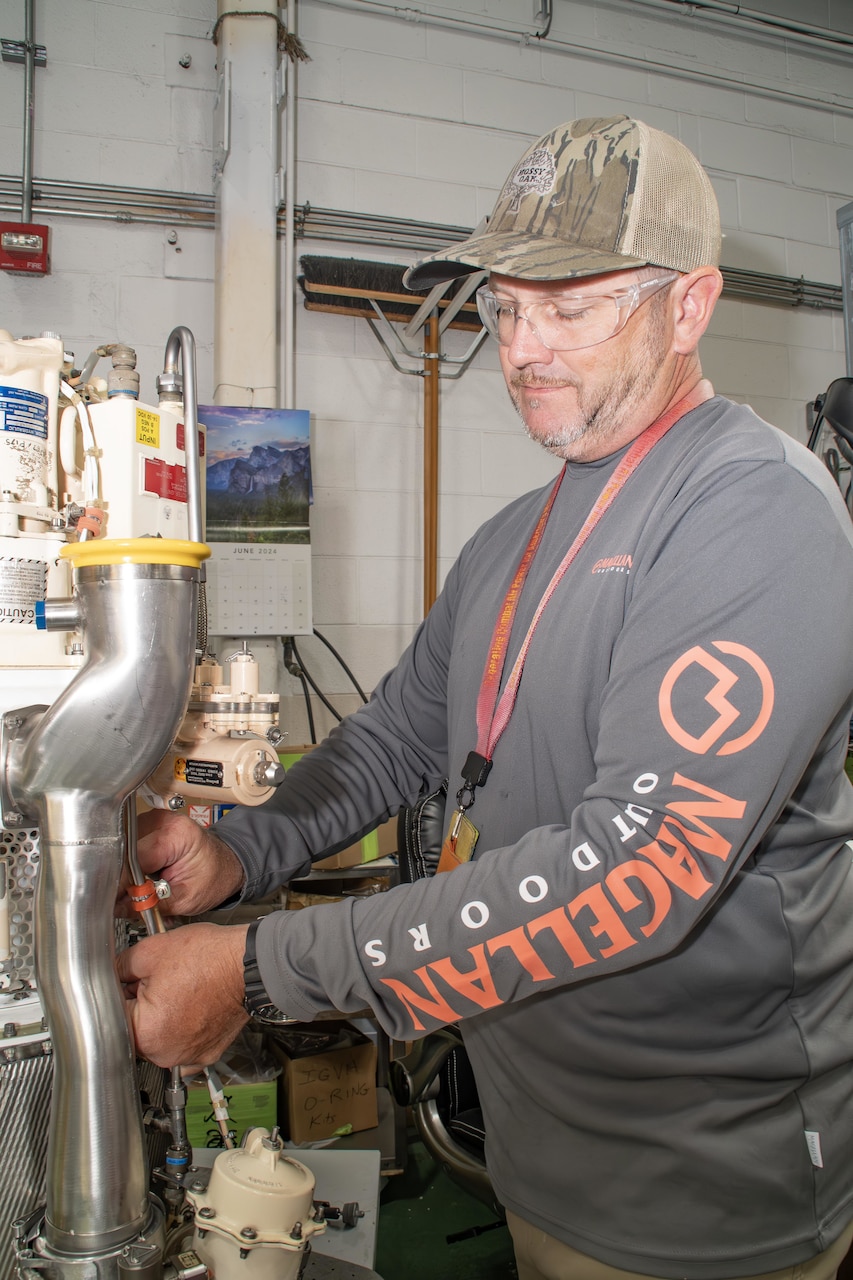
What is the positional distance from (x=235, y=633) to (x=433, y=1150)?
4.81 feet

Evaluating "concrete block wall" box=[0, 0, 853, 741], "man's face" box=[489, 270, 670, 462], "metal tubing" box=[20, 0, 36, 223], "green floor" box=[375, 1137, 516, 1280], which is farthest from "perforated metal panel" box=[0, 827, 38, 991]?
"metal tubing" box=[20, 0, 36, 223]

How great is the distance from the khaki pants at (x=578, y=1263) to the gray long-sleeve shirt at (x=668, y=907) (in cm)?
2

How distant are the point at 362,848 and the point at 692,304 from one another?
1782 millimetres

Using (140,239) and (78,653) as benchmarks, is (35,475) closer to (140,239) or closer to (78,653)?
(78,653)

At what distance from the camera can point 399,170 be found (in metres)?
3.06

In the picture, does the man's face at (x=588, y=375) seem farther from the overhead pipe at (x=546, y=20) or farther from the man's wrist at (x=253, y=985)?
the overhead pipe at (x=546, y=20)

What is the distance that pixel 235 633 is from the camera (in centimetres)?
267

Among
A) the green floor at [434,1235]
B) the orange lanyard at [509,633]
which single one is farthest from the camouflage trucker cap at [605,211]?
the green floor at [434,1235]

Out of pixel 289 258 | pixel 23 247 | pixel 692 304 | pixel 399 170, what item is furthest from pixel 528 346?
pixel 399 170

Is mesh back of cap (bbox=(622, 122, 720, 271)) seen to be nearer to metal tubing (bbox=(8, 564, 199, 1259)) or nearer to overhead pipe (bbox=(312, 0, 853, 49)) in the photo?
metal tubing (bbox=(8, 564, 199, 1259))

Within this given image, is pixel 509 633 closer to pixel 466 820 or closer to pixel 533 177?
pixel 466 820

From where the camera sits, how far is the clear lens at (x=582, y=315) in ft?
3.15

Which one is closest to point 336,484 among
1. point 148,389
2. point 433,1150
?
point 148,389

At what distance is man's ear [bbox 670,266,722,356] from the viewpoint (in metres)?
0.97
